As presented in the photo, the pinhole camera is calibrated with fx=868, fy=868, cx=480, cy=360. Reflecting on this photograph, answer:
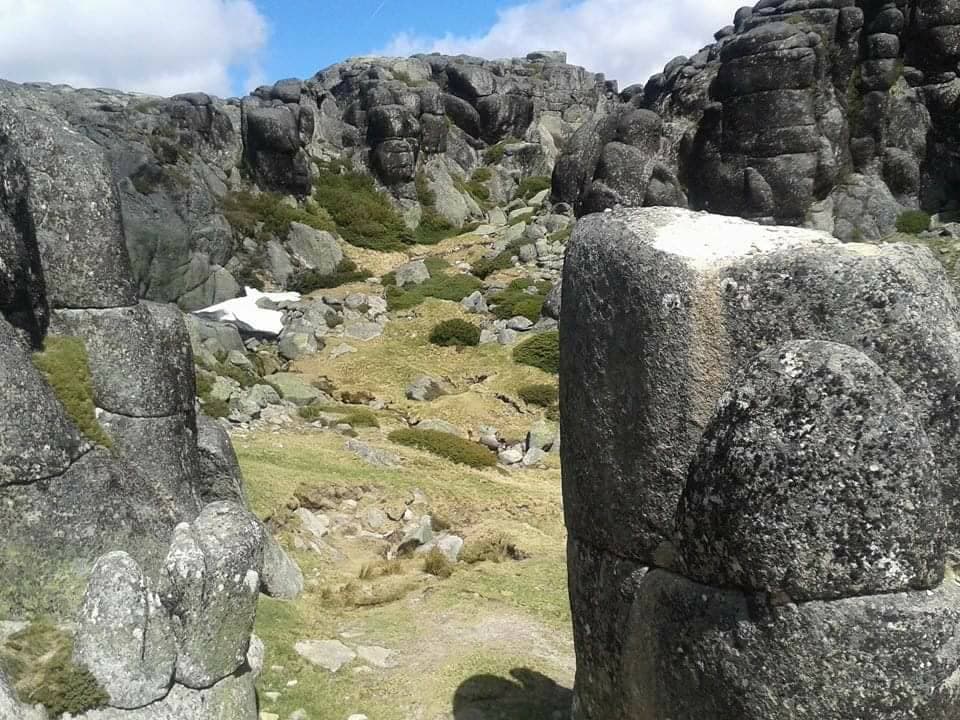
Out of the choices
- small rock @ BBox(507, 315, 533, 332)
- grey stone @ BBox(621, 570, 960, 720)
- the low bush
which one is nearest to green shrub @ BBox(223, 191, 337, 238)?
small rock @ BBox(507, 315, 533, 332)

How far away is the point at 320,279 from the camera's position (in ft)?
130

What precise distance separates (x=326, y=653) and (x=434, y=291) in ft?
91.5

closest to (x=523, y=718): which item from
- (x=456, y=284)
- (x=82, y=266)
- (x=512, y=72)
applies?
(x=82, y=266)

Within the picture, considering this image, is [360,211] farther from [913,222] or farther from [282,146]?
[913,222]

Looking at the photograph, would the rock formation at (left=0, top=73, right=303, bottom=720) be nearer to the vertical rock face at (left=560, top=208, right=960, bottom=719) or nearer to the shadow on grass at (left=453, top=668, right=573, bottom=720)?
the shadow on grass at (left=453, top=668, right=573, bottom=720)

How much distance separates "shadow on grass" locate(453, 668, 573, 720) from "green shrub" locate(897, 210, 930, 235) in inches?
1231

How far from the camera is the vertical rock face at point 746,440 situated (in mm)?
3980

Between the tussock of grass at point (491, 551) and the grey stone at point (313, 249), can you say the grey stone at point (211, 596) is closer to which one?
the tussock of grass at point (491, 551)

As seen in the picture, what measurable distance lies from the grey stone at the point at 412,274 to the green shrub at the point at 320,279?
1.97 metres

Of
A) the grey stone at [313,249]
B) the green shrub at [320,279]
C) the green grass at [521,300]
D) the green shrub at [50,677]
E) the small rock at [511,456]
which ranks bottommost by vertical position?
the small rock at [511,456]

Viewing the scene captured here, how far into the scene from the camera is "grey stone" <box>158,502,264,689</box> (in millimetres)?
6301

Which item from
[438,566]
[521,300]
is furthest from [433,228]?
[438,566]

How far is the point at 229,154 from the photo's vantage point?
44.4 metres

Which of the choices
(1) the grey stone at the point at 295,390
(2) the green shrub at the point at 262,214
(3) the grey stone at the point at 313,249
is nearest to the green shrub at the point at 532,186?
(2) the green shrub at the point at 262,214
